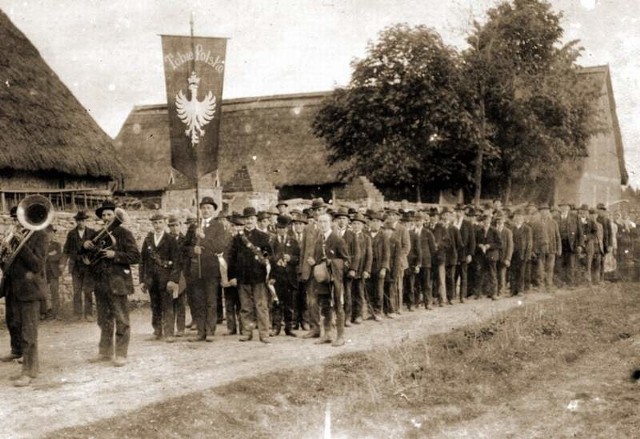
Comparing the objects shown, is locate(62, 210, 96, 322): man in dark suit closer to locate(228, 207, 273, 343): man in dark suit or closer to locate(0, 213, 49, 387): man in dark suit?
locate(228, 207, 273, 343): man in dark suit

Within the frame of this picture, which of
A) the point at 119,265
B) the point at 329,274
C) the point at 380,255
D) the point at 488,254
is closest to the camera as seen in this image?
the point at 119,265

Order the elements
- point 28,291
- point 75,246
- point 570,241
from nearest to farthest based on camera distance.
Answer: point 28,291 → point 75,246 → point 570,241

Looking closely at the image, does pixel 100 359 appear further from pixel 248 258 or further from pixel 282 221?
pixel 282 221

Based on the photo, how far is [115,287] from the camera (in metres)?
8.29

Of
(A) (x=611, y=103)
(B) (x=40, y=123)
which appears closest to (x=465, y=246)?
(B) (x=40, y=123)

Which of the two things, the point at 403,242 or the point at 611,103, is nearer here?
the point at 403,242

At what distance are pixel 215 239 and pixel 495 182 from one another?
68.0 feet

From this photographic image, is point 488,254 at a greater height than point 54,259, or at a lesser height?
lesser

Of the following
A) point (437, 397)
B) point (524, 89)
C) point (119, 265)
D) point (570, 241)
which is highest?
point (524, 89)

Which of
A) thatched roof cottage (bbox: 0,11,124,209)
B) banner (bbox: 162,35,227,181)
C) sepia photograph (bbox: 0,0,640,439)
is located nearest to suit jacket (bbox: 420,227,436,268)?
sepia photograph (bbox: 0,0,640,439)

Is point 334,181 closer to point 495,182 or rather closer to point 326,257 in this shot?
point 495,182

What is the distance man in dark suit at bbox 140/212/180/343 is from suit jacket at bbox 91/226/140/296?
1574 mm

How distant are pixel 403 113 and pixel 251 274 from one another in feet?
50.5

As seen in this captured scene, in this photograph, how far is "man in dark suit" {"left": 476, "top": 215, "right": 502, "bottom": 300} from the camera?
14.3 m
